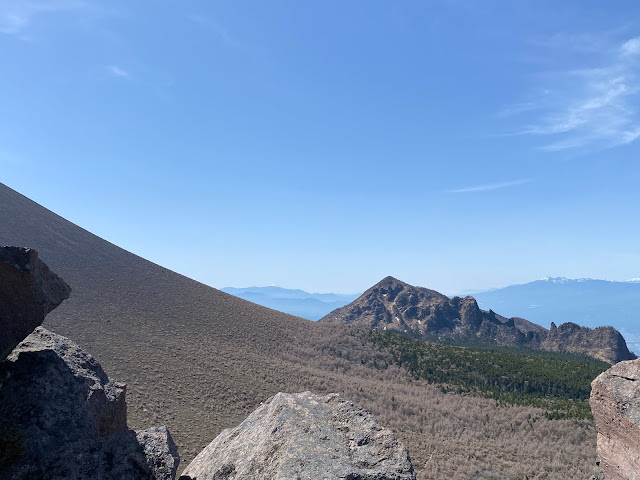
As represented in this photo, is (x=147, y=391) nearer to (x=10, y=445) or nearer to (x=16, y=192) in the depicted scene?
(x=10, y=445)

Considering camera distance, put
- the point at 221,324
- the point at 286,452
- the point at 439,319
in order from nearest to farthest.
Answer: the point at 286,452, the point at 221,324, the point at 439,319

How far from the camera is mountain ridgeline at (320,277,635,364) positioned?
131 m

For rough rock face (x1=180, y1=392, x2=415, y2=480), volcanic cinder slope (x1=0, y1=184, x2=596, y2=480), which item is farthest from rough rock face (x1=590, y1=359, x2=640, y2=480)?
volcanic cinder slope (x1=0, y1=184, x2=596, y2=480)

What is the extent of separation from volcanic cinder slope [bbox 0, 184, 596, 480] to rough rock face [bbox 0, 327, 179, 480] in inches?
670

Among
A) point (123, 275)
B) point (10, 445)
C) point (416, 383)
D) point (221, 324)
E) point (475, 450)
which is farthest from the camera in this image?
point (123, 275)

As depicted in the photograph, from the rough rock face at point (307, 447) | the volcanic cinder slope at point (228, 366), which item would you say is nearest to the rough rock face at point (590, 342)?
the volcanic cinder slope at point (228, 366)

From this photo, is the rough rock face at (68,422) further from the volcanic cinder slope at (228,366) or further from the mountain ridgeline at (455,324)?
the mountain ridgeline at (455,324)

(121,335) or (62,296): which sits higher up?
(62,296)

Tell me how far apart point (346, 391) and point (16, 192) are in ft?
239

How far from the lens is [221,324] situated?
59.8 metres

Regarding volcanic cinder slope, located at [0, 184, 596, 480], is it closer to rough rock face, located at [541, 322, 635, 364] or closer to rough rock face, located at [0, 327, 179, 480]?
rough rock face, located at [0, 327, 179, 480]

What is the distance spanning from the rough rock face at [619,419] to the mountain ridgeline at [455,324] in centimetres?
11542

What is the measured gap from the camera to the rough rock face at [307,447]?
23.8 feet

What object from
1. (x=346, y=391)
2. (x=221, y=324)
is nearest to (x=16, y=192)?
(x=221, y=324)
